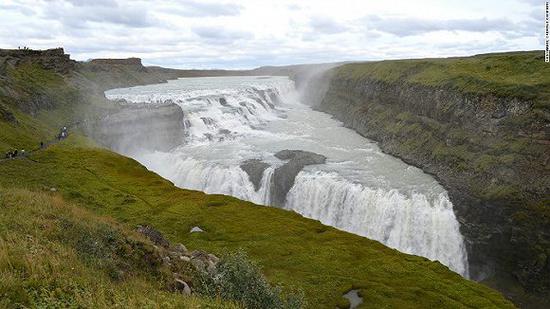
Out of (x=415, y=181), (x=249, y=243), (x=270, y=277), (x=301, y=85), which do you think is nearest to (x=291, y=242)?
(x=249, y=243)

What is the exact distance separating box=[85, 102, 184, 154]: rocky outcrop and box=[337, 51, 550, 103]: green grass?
43794 mm

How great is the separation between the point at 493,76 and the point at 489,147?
14.5 m

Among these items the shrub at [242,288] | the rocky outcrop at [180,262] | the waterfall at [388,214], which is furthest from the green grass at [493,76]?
the shrub at [242,288]

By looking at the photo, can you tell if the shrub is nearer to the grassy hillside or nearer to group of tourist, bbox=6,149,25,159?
the grassy hillside

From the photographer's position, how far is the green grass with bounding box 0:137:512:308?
26125mm

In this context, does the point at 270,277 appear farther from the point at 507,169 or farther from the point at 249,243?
the point at 507,169

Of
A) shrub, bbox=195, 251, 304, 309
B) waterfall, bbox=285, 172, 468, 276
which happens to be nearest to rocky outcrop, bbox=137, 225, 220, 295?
shrub, bbox=195, 251, 304, 309

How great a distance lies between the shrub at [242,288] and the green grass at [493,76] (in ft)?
138

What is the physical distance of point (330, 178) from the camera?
53594 mm

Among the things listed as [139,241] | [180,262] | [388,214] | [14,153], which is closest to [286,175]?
[388,214]

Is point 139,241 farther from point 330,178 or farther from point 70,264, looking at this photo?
point 330,178

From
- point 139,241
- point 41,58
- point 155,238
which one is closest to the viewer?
point 139,241

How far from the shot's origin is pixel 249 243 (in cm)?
3173

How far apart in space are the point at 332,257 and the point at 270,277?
17.6ft
